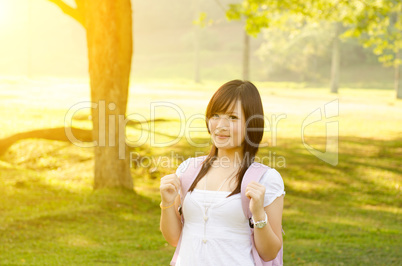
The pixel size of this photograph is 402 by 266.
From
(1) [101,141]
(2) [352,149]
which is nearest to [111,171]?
(1) [101,141]

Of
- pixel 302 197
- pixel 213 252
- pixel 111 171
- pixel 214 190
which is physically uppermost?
pixel 214 190

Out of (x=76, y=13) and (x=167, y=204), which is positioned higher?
(x=76, y=13)

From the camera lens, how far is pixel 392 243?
7.88m

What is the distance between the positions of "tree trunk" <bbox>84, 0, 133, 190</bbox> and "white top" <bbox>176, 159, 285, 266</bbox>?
Result: 7.35 meters

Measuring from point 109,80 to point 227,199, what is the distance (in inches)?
294

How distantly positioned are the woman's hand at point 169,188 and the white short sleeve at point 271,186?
0.40 meters

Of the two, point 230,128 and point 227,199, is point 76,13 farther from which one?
point 227,199

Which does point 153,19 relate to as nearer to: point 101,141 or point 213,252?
point 101,141

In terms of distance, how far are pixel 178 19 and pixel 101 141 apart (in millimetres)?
89013

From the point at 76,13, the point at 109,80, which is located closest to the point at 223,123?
the point at 109,80

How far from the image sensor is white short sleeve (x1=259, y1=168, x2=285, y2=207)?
247 centimetres

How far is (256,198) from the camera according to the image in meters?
2.30

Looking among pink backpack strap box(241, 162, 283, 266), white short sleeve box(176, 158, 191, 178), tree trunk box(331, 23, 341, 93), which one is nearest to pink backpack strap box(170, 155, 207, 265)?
white short sleeve box(176, 158, 191, 178)

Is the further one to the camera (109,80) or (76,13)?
(76,13)
